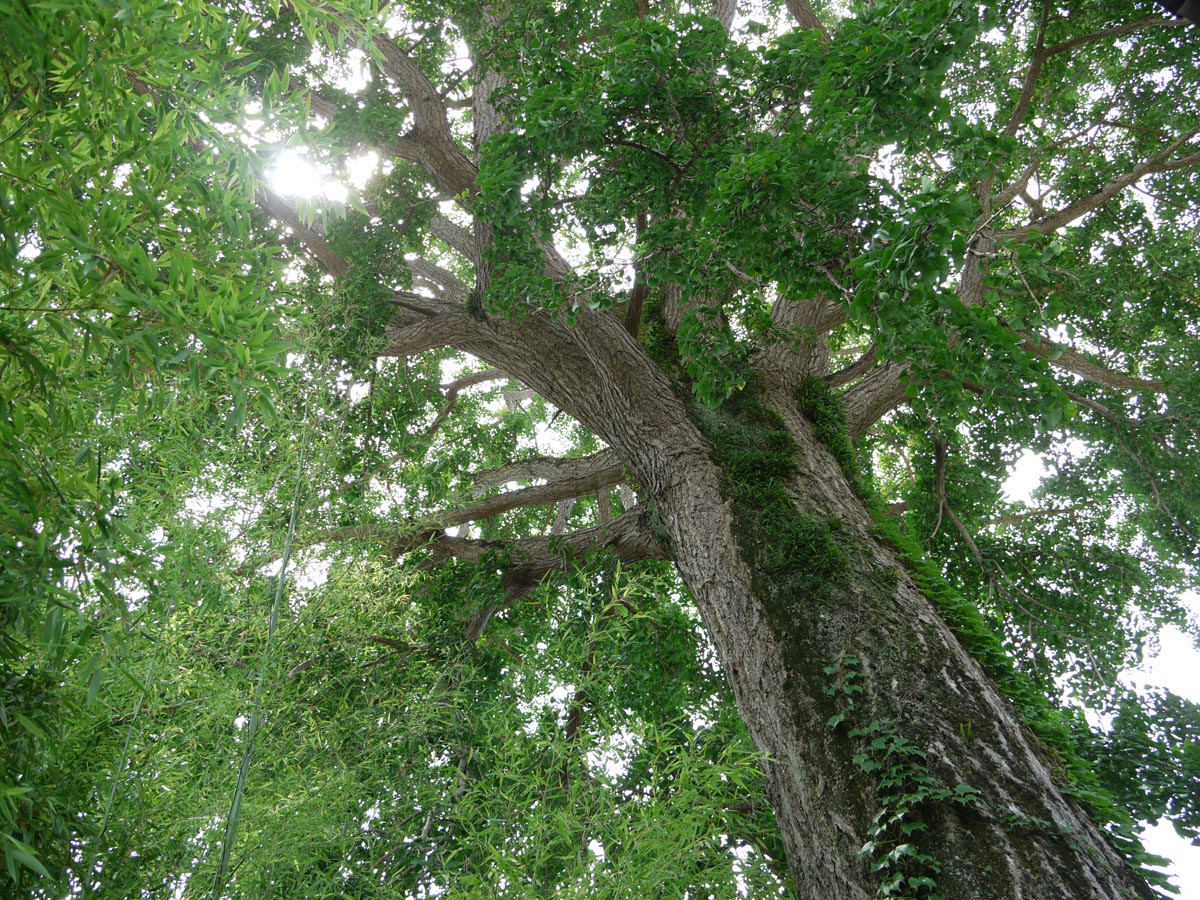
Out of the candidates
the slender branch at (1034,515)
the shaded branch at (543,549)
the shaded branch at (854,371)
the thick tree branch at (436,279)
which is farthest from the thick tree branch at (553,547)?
the slender branch at (1034,515)

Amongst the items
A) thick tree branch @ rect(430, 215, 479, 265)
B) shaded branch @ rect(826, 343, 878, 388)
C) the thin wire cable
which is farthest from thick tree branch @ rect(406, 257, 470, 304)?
the thin wire cable

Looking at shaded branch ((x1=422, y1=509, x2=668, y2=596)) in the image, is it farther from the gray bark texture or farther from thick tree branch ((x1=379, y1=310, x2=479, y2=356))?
thick tree branch ((x1=379, y1=310, x2=479, y2=356))

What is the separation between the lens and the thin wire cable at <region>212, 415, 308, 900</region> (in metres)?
1.88

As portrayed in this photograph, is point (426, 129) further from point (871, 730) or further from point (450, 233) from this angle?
point (871, 730)

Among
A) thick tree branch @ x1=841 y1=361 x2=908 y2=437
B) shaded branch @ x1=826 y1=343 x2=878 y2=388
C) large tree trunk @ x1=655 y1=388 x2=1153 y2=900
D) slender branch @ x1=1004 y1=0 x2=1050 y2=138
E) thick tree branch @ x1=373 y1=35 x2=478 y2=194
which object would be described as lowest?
large tree trunk @ x1=655 y1=388 x2=1153 y2=900

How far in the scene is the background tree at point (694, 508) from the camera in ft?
7.59

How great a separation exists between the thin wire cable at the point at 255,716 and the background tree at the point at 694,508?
0.7 inches

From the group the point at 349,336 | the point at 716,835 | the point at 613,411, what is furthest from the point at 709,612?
the point at 349,336

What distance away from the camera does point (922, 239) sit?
2.34 metres

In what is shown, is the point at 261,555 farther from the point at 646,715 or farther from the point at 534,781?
the point at 646,715

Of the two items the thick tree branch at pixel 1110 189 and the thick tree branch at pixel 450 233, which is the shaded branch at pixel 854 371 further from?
the thick tree branch at pixel 450 233

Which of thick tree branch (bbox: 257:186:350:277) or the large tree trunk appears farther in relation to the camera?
thick tree branch (bbox: 257:186:350:277)

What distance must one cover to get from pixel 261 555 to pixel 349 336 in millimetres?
1977

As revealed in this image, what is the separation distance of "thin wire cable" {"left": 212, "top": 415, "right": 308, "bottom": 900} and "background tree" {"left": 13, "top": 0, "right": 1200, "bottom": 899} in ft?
0.06
